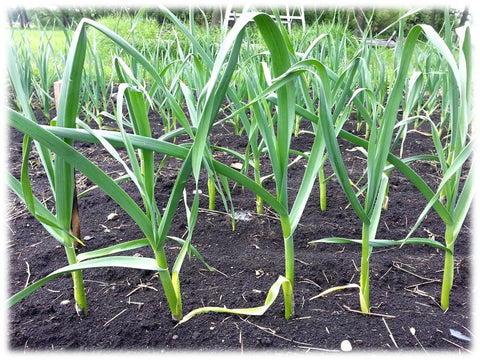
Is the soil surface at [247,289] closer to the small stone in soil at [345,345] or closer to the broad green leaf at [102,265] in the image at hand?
the small stone in soil at [345,345]

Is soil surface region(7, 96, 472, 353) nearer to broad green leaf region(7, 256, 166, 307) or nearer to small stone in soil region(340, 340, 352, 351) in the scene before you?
small stone in soil region(340, 340, 352, 351)

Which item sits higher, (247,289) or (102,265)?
(102,265)

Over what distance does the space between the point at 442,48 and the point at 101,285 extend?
0.85m

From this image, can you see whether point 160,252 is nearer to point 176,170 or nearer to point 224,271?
point 224,271

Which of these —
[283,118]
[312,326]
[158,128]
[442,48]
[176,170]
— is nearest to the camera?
[442,48]

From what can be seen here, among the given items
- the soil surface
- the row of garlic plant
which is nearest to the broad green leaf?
the row of garlic plant

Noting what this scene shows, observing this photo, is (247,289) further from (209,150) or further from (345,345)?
(209,150)

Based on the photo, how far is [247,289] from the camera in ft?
3.16

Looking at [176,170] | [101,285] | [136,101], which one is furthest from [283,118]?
[176,170]

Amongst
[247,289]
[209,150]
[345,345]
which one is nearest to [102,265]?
[209,150]

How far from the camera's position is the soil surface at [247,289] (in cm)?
83

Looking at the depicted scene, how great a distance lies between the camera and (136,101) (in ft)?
2.30

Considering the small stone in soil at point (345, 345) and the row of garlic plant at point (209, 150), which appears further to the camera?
the small stone in soil at point (345, 345)

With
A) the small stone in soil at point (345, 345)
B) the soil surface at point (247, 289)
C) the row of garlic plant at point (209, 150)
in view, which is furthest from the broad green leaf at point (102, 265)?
the small stone in soil at point (345, 345)
